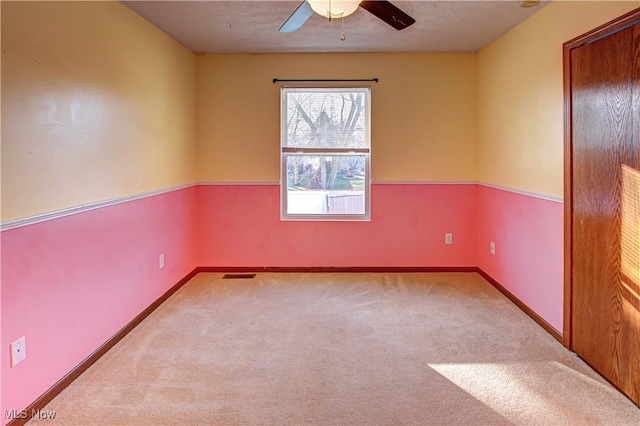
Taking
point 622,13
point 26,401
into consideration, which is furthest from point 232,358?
point 622,13

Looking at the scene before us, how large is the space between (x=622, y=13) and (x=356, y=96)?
2.54m

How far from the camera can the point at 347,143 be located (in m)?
4.36

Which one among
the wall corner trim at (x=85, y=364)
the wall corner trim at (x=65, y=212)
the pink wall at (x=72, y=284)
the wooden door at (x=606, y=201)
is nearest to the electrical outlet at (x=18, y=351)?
the pink wall at (x=72, y=284)

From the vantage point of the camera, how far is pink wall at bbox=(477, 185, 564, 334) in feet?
9.23

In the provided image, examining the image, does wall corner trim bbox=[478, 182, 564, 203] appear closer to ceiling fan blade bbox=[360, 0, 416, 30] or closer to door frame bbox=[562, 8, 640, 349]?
door frame bbox=[562, 8, 640, 349]

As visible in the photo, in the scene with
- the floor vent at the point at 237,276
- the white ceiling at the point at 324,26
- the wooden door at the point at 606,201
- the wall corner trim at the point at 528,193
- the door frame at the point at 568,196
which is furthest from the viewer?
the floor vent at the point at 237,276

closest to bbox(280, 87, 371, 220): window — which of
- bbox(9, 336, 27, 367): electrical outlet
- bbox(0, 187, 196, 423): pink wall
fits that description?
bbox(0, 187, 196, 423): pink wall

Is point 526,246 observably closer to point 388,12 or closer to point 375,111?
point 375,111

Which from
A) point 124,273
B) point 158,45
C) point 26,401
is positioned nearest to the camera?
point 26,401

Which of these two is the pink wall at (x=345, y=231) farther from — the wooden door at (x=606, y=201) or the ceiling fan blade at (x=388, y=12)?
the ceiling fan blade at (x=388, y=12)

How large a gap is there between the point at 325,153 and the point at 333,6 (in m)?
2.22

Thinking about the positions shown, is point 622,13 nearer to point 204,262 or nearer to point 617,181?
point 617,181

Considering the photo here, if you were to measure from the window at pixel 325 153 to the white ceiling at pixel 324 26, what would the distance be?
526mm

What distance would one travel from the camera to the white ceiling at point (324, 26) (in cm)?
292
